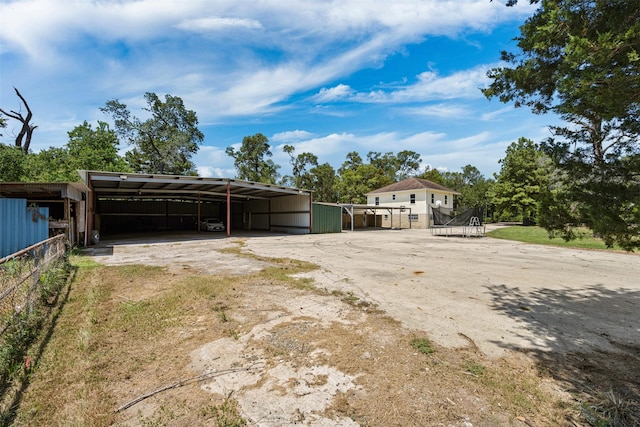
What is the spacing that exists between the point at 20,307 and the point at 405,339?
5105mm

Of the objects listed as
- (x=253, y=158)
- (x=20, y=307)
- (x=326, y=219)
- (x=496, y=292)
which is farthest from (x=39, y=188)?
(x=253, y=158)

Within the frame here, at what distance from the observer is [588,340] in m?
3.72

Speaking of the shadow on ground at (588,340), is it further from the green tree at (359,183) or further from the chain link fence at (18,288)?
the green tree at (359,183)

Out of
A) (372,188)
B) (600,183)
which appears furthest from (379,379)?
(372,188)

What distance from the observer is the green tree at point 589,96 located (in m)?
2.27

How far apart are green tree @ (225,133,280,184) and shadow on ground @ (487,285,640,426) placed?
40770 millimetres

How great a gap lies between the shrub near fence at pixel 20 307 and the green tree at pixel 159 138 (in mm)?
34553

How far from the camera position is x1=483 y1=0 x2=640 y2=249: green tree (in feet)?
7.45

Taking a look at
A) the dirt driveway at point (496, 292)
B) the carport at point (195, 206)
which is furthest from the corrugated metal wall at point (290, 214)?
the dirt driveway at point (496, 292)

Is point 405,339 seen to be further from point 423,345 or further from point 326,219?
point 326,219

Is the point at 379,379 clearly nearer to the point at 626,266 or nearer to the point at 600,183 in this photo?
the point at 600,183

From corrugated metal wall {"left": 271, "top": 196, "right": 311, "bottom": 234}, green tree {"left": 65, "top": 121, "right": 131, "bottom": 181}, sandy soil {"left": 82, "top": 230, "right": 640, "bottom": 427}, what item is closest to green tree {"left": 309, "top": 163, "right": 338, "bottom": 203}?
corrugated metal wall {"left": 271, "top": 196, "right": 311, "bottom": 234}

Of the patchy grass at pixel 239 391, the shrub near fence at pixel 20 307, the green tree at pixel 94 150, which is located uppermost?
the green tree at pixel 94 150

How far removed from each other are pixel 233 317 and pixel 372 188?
142 ft
